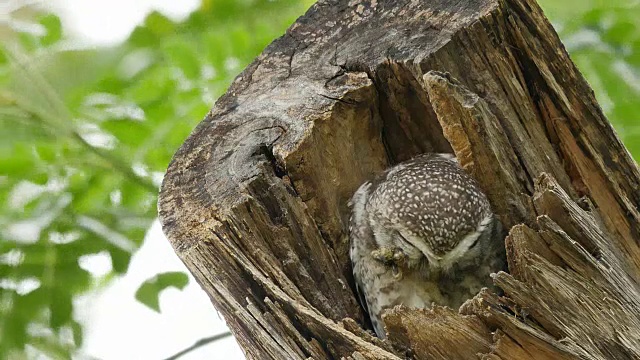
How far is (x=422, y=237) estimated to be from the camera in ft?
7.47

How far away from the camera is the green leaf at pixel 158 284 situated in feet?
8.35

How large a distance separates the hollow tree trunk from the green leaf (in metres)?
0.52

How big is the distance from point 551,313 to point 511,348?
11cm

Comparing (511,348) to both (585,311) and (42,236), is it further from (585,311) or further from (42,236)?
(42,236)

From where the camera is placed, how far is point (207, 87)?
2941 millimetres

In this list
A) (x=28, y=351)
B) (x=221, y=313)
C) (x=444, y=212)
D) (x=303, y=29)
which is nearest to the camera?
(x=221, y=313)

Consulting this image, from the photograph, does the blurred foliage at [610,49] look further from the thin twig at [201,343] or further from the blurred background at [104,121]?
the thin twig at [201,343]

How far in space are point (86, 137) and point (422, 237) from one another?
123 cm

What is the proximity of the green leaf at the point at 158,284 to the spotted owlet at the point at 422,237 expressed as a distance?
22.1 inches

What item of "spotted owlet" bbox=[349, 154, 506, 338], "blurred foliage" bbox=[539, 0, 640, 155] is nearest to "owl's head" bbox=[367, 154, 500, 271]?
"spotted owlet" bbox=[349, 154, 506, 338]

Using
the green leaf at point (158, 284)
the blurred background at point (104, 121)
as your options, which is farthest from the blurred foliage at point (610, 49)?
the green leaf at point (158, 284)

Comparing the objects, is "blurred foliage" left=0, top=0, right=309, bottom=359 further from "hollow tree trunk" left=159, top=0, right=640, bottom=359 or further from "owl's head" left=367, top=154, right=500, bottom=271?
"owl's head" left=367, top=154, right=500, bottom=271

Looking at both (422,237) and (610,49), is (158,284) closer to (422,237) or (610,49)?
(422,237)

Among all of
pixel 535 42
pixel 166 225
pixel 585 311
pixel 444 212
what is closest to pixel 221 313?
pixel 166 225
